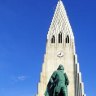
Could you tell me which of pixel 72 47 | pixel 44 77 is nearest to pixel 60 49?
pixel 72 47

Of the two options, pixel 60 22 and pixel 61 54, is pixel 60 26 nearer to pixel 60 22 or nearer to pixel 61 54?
pixel 60 22

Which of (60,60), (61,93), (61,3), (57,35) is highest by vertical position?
(61,3)

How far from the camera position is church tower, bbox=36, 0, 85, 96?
70.2 meters

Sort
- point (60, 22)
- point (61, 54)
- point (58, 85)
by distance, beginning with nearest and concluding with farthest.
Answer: point (58, 85), point (61, 54), point (60, 22)

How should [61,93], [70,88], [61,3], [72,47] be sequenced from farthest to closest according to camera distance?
[61,3] → [72,47] → [70,88] → [61,93]

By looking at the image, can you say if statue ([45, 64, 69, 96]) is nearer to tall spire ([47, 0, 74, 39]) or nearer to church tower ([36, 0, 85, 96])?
church tower ([36, 0, 85, 96])

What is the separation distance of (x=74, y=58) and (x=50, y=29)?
8.61 m

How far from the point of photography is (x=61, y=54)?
75.4 m

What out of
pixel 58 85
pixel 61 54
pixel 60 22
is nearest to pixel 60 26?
pixel 60 22

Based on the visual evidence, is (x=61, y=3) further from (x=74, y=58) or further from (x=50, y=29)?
(x=74, y=58)

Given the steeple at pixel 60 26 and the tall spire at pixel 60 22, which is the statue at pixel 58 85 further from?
the tall spire at pixel 60 22

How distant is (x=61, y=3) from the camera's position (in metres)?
81.9

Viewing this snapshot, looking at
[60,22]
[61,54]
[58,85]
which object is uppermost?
[60,22]

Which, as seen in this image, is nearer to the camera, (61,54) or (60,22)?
(61,54)
